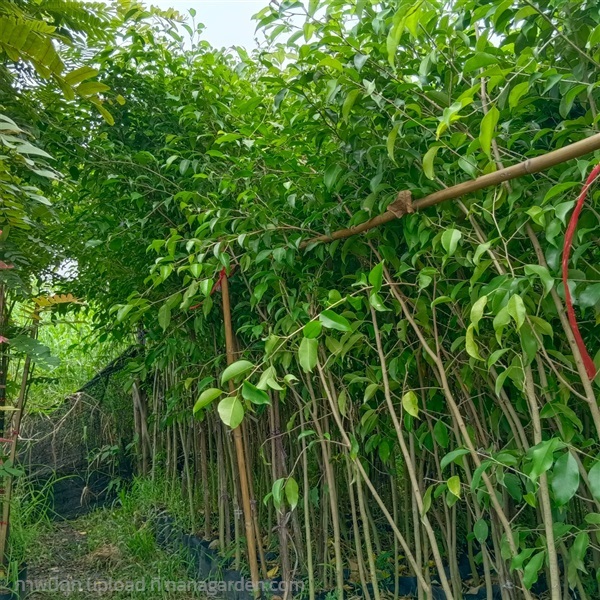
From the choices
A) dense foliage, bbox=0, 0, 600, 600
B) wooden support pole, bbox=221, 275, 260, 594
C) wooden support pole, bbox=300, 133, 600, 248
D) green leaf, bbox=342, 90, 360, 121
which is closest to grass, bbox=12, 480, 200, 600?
dense foliage, bbox=0, 0, 600, 600

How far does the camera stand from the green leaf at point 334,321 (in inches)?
33.5

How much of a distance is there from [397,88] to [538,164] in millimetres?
293

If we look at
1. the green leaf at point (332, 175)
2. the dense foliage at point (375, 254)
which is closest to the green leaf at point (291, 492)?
the dense foliage at point (375, 254)

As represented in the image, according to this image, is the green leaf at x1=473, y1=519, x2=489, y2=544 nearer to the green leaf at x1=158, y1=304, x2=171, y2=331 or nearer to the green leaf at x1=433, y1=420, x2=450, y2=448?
the green leaf at x1=433, y1=420, x2=450, y2=448

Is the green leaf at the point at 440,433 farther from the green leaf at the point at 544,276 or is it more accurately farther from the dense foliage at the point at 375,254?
the green leaf at the point at 544,276

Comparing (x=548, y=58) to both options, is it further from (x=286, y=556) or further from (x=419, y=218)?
(x=286, y=556)

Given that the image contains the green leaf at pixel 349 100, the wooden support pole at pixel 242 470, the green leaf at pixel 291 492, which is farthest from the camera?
the wooden support pole at pixel 242 470

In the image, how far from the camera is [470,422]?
136cm

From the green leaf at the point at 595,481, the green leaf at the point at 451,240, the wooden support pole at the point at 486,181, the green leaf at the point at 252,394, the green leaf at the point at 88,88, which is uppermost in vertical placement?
the green leaf at the point at 88,88

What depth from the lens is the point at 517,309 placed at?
726 mm

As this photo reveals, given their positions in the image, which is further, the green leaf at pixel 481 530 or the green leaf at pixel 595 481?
the green leaf at pixel 481 530

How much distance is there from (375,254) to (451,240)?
449mm

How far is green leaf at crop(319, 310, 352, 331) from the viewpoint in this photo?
85 cm

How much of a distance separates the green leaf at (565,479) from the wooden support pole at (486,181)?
43 cm
